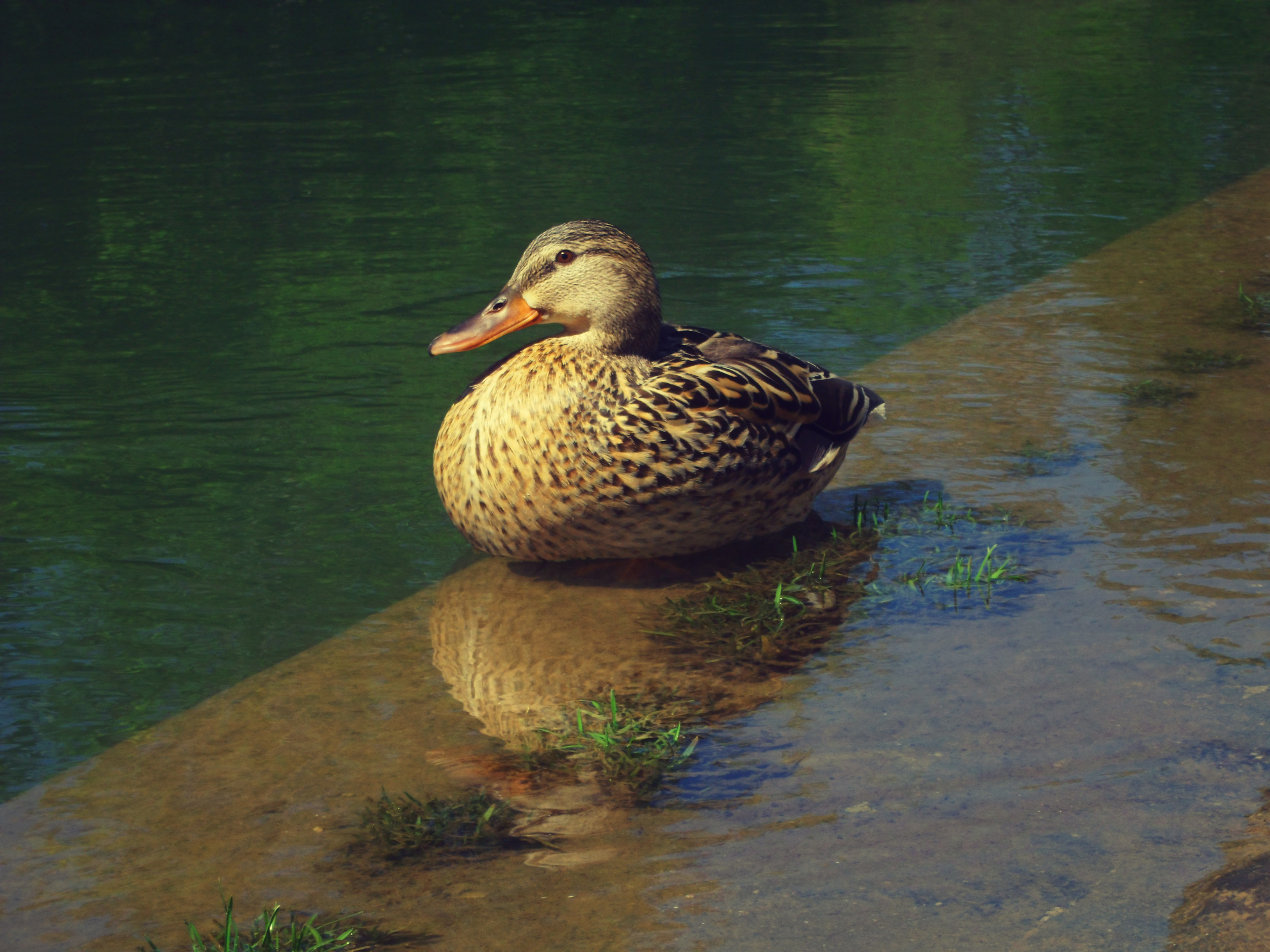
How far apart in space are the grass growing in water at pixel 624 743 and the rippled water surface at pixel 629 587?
12 cm

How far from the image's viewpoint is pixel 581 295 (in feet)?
17.5

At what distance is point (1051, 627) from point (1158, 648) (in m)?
0.35

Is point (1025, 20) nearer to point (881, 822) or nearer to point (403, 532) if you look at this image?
point (403, 532)

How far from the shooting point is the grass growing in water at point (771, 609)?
15.4 feet

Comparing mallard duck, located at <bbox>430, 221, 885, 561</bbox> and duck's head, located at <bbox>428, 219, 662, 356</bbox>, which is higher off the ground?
duck's head, located at <bbox>428, 219, 662, 356</bbox>

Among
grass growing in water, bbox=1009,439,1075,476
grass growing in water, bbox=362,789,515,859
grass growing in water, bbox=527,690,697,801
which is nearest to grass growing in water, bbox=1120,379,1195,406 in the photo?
grass growing in water, bbox=1009,439,1075,476

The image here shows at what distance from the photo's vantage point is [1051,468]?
6.05 meters

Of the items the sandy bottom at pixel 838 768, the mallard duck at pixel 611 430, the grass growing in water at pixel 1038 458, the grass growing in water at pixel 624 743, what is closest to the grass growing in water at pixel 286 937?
Result: the sandy bottom at pixel 838 768

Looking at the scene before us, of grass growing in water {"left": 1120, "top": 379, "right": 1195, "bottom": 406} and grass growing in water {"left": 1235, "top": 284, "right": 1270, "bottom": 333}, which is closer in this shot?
grass growing in water {"left": 1120, "top": 379, "right": 1195, "bottom": 406}

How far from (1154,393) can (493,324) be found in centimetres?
342

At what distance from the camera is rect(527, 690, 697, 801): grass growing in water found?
393 cm

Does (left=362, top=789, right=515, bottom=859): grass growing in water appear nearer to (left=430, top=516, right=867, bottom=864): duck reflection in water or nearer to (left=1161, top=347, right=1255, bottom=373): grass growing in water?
(left=430, top=516, right=867, bottom=864): duck reflection in water

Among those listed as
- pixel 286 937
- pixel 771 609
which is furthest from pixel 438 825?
pixel 771 609

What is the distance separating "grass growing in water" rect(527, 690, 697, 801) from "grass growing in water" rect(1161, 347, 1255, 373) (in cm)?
409
